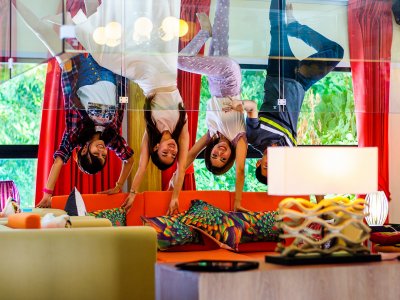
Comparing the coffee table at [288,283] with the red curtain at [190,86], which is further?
the red curtain at [190,86]

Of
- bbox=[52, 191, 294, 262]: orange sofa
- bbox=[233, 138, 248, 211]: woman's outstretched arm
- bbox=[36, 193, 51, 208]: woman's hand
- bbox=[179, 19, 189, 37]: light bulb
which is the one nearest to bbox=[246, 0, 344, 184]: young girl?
bbox=[233, 138, 248, 211]: woman's outstretched arm

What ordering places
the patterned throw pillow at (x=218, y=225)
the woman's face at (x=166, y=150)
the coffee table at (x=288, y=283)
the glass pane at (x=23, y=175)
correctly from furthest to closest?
1. the glass pane at (x=23, y=175)
2. the woman's face at (x=166, y=150)
3. the patterned throw pillow at (x=218, y=225)
4. the coffee table at (x=288, y=283)

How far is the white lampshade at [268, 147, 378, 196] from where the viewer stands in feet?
12.5

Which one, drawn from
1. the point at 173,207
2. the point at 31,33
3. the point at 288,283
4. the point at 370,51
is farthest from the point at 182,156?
the point at 288,283

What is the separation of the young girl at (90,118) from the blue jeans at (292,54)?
1289 millimetres

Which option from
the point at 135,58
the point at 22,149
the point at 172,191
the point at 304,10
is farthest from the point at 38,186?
the point at 304,10

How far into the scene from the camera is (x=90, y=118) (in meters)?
7.27

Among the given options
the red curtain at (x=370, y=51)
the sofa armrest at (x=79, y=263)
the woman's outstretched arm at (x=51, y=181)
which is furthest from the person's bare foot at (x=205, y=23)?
the sofa armrest at (x=79, y=263)

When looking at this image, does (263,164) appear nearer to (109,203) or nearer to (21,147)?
(109,203)

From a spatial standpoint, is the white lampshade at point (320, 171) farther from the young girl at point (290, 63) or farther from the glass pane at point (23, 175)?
the glass pane at point (23, 175)

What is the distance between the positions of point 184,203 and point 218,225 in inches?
23.3

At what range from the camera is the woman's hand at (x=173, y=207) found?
7402 mm

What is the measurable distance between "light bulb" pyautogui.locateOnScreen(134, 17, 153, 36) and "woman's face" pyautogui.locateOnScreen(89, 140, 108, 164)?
55.8 inches

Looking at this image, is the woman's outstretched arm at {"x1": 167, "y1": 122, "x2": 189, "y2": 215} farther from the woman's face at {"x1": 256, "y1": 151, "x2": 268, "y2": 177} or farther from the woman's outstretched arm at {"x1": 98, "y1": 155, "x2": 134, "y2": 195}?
the woman's face at {"x1": 256, "y1": 151, "x2": 268, "y2": 177}
